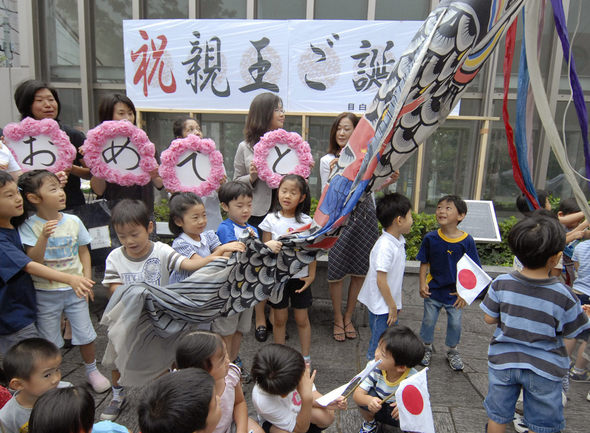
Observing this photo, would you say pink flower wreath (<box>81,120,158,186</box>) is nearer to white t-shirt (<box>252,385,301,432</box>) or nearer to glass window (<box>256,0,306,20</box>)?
white t-shirt (<box>252,385,301,432</box>)

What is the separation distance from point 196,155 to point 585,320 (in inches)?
107

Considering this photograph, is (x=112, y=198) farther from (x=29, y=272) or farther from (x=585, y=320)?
(x=585, y=320)

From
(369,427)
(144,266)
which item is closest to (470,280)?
(369,427)

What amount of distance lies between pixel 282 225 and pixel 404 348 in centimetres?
127

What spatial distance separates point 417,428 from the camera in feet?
6.21

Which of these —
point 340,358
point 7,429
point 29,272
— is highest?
point 29,272

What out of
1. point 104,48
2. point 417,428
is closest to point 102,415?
point 417,428

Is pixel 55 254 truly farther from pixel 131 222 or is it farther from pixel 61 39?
pixel 61 39

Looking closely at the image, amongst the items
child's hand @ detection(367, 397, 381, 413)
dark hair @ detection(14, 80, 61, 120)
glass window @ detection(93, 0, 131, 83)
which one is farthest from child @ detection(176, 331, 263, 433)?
glass window @ detection(93, 0, 131, 83)

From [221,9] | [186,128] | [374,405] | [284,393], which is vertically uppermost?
[221,9]

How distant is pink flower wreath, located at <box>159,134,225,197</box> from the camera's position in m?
3.02

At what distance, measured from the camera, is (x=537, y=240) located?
196 cm

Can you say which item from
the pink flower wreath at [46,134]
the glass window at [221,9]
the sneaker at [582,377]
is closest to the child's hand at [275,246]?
the pink flower wreath at [46,134]

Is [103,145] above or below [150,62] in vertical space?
below
